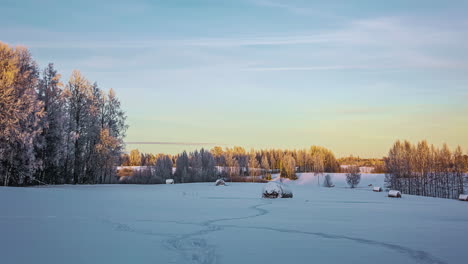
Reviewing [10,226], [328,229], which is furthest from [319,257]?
[10,226]

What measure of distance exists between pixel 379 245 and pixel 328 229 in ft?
7.49

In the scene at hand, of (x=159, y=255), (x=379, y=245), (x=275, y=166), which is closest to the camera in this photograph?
(x=159, y=255)

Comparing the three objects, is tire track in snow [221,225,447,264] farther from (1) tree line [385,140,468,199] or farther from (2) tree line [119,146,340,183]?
(2) tree line [119,146,340,183]

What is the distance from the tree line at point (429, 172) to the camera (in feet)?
186

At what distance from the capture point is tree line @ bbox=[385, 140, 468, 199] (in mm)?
56781

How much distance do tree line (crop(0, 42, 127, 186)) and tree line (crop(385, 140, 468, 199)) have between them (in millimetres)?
48731

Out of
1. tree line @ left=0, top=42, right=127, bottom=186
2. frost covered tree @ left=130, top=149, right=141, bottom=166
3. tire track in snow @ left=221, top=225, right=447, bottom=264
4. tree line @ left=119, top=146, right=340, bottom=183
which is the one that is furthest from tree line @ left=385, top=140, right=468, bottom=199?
frost covered tree @ left=130, top=149, right=141, bottom=166

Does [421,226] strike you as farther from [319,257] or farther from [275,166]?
[275,166]

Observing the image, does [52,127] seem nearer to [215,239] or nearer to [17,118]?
[17,118]

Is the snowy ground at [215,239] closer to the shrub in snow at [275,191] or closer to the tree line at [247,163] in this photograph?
the shrub in snow at [275,191]

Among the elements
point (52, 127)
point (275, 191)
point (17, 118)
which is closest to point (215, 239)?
point (275, 191)

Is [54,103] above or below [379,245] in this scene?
above

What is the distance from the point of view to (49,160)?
1144 inches

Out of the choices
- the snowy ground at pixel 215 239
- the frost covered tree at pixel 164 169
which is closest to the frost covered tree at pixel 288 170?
the frost covered tree at pixel 164 169
